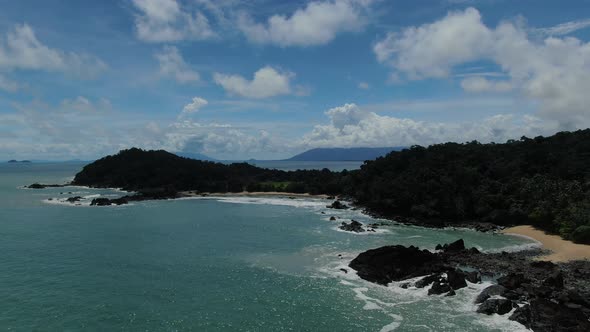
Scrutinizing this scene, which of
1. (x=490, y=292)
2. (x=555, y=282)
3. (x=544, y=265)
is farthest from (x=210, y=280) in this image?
(x=544, y=265)

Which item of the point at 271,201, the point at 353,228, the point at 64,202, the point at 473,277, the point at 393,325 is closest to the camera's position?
the point at 393,325

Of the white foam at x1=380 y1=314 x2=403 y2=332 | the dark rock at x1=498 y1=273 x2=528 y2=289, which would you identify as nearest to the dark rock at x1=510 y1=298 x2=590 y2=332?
the dark rock at x1=498 y1=273 x2=528 y2=289

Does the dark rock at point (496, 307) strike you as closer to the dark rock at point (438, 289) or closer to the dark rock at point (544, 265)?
the dark rock at point (438, 289)

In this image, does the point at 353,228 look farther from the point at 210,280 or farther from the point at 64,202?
the point at 64,202

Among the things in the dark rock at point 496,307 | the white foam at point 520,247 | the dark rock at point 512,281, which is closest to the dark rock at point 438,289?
the dark rock at point 496,307

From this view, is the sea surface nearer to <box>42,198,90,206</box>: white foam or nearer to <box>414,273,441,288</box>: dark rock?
<box>414,273,441,288</box>: dark rock
